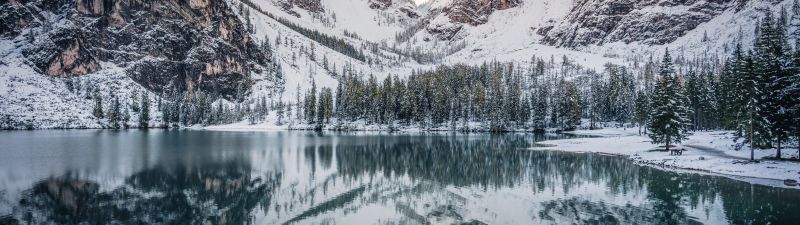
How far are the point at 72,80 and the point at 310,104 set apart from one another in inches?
3984

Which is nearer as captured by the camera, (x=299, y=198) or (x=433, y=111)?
(x=299, y=198)

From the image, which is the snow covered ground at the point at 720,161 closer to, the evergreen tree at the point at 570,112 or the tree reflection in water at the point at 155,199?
the tree reflection in water at the point at 155,199

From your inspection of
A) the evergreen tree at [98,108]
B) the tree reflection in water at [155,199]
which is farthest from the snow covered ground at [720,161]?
the evergreen tree at [98,108]

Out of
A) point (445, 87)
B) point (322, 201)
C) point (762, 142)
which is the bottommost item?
point (322, 201)

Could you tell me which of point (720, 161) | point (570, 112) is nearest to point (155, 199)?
point (720, 161)

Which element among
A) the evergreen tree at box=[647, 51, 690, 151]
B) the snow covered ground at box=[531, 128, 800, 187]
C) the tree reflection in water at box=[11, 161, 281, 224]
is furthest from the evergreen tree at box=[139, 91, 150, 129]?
the evergreen tree at box=[647, 51, 690, 151]

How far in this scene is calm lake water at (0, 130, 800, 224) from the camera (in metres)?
25.6

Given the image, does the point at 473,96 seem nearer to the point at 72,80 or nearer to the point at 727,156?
the point at 727,156

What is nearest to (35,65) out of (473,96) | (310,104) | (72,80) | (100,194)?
(72,80)

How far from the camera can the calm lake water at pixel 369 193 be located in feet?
84.0

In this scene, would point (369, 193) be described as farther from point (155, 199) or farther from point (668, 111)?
point (668, 111)

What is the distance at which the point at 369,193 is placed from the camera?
34.0m

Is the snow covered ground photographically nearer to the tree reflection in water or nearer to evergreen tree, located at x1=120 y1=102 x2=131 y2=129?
the tree reflection in water

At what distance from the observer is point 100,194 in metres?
31.4
